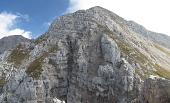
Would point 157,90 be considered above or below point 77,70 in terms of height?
below

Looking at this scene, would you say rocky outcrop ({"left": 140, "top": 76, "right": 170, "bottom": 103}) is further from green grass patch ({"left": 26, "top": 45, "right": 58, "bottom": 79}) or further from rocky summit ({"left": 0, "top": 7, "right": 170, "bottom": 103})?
green grass patch ({"left": 26, "top": 45, "right": 58, "bottom": 79})

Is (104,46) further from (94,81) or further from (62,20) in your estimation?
(62,20)

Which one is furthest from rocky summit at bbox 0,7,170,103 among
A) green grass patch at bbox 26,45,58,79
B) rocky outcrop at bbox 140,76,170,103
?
rocky outcrop at bbox 140,76,170,103

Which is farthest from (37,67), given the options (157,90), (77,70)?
(157,90)

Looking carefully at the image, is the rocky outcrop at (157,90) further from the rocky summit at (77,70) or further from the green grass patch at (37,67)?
the green grass patch at (37,67)

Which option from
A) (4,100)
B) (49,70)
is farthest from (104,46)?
(4,100)

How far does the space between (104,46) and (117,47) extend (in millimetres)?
7760

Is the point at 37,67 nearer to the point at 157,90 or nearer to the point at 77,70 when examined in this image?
the point at 77,70

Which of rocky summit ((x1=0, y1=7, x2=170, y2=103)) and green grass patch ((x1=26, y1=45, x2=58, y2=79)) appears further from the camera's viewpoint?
green grass patch ((x1=26, y1=45, x2=58, y2=79))

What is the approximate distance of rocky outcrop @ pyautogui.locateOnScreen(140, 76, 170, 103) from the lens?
112 feet

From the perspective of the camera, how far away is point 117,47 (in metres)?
112

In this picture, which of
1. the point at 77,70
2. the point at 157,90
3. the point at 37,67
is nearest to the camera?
the point at 157,90

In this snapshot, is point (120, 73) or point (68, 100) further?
point (68, 100)

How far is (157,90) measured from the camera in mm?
35219
